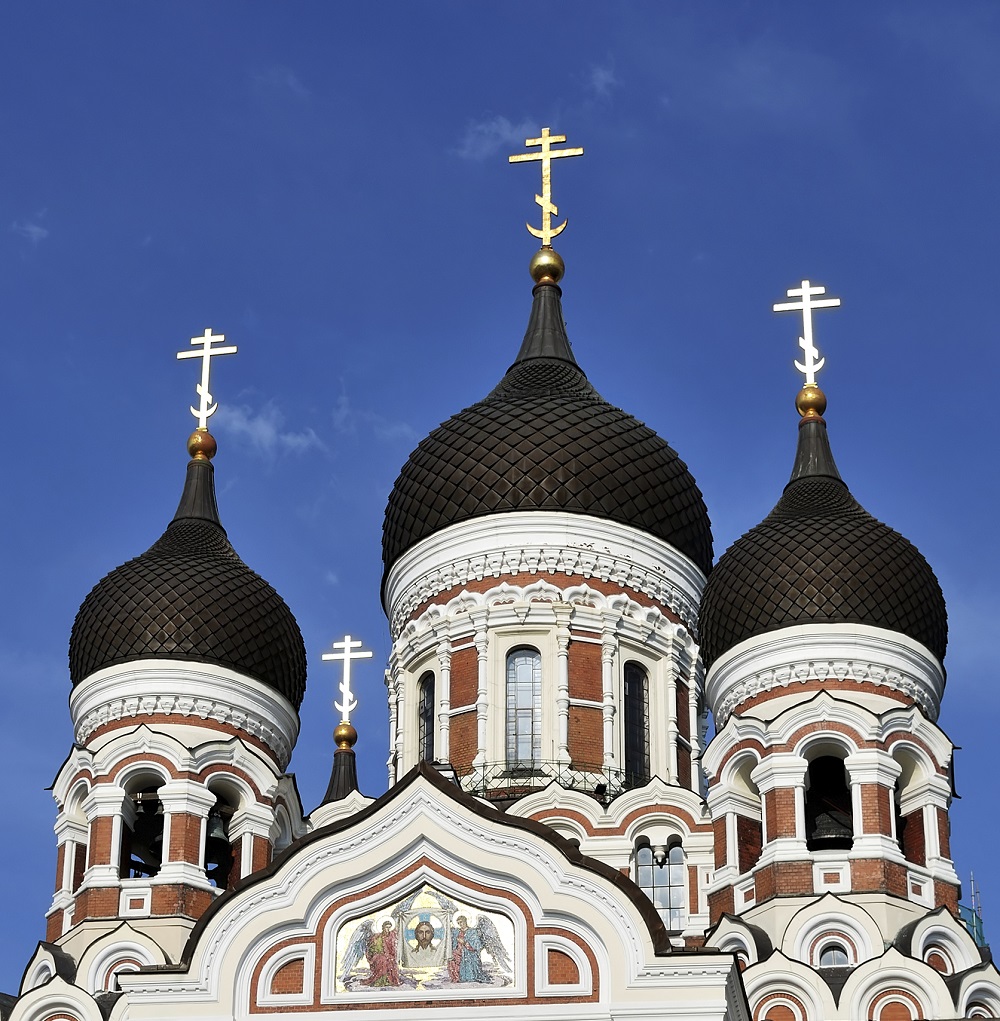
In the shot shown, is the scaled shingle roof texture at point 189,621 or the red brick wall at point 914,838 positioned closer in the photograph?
the red brick wall at point 914,838

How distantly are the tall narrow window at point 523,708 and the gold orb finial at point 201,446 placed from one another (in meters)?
4.60

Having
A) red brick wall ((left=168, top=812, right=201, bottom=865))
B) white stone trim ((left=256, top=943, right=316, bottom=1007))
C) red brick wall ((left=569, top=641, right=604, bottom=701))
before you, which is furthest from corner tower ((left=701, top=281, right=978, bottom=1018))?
red brick wall ((left=168, top=812, right=201, bottom=865))

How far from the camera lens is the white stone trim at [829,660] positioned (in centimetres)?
2673

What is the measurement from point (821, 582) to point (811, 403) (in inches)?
122

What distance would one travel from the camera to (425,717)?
2981 centimetres

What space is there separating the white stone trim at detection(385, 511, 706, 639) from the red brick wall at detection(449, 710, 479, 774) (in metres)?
1.60

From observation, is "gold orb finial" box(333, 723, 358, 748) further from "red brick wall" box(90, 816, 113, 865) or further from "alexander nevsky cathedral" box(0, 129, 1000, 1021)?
"red brick wall" box(90, 816, 113, 865)

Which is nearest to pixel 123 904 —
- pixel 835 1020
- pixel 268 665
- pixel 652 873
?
pixel 268 665

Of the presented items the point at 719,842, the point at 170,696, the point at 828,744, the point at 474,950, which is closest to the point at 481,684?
the point at 170,696

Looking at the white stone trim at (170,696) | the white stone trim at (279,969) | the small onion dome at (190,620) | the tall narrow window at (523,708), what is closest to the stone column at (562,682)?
the tall narrow window at (523,708)

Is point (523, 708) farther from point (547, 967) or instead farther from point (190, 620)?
point (547, 967)

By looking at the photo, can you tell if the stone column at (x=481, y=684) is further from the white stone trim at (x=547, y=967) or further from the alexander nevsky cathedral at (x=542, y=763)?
the white stone trim at (x=547, y=967)

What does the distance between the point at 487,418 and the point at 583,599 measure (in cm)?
259

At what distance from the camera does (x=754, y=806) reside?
2669 cm
